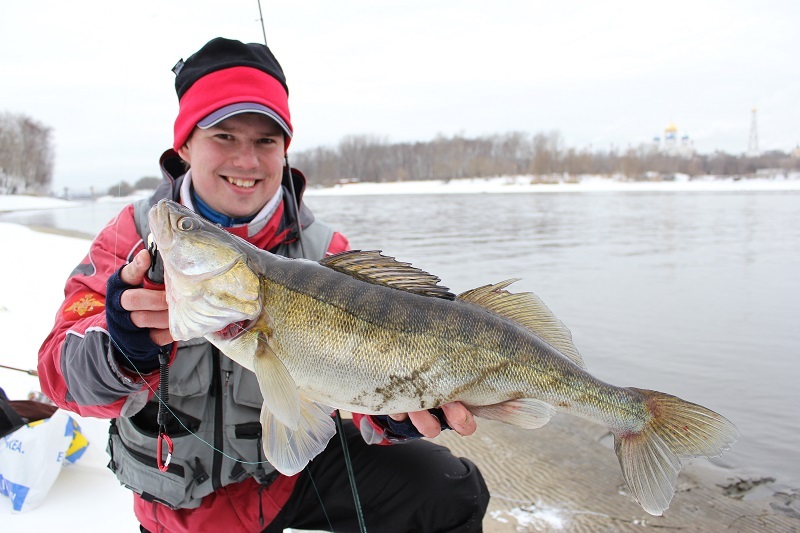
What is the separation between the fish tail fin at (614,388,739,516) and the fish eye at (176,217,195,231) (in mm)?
1693

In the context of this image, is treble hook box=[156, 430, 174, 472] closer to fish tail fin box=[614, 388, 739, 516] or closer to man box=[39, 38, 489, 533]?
man box=[39, 38, 489, 533]

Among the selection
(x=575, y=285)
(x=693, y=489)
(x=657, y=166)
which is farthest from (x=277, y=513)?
(x=657, y=166)

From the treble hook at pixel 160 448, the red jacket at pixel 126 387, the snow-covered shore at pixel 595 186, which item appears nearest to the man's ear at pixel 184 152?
the red jacket at pixel 126 387

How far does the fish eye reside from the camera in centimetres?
178

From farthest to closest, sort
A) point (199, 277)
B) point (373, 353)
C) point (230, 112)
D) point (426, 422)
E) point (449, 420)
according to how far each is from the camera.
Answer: point (230, 112) → point (426, 422) → point (449, 420) → point (373, 353) → point (199, 277)

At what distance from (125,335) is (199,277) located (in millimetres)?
356

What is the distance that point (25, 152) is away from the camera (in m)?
29.8

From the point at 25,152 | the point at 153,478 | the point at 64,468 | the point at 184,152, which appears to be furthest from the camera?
the point at 25,152

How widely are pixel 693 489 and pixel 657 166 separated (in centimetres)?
7264

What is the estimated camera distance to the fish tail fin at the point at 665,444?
1923mm

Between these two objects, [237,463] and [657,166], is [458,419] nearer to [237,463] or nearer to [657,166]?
[237,463]

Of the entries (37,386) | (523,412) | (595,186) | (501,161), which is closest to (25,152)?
(37,386)

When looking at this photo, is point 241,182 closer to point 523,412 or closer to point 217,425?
point 217,425

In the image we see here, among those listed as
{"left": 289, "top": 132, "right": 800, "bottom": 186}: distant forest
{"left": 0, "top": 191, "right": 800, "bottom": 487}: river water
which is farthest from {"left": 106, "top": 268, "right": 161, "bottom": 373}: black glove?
{"left": 289, "top": 132, "right": 800, "bottom": 186}: distant forest
